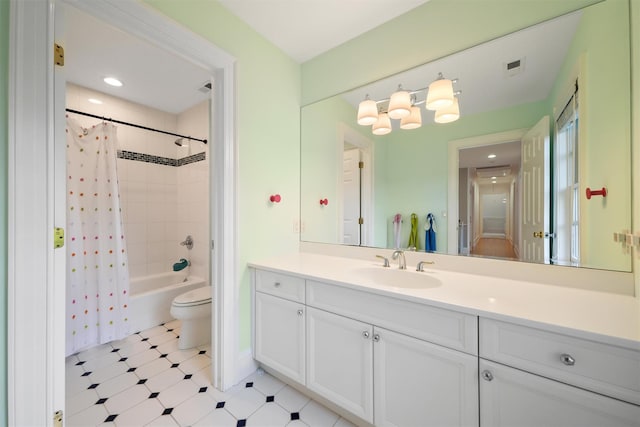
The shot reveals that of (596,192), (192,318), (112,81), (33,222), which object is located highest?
(112,81)

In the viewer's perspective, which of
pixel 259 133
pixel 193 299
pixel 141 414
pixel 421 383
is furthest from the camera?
pixel 193 299

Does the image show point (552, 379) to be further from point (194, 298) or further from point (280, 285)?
point (194, 298)

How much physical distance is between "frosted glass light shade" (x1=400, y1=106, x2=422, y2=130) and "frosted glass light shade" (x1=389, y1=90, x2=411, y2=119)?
0.03 m

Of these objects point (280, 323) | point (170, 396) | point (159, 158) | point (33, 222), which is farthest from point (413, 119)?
point (159, 158)

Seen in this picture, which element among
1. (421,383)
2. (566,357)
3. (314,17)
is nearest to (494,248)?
(566,357)

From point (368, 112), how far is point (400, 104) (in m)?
0.24

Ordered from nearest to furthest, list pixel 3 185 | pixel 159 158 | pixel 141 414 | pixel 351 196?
pixel 3 185
pixel 141 414
pixel 351 196
pixel 159 158

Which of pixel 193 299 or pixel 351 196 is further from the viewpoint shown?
pixel 193 299

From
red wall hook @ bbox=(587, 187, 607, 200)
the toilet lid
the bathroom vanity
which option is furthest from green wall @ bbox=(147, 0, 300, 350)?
red wall hook @ bbox=(587, 187, 607, 200)

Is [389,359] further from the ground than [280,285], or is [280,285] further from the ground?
[280,285]

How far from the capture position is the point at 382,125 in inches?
68.7

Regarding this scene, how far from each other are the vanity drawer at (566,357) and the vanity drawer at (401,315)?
61 mm

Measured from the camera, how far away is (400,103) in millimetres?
1590

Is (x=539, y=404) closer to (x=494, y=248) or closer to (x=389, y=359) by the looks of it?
(x=389, y=359)
